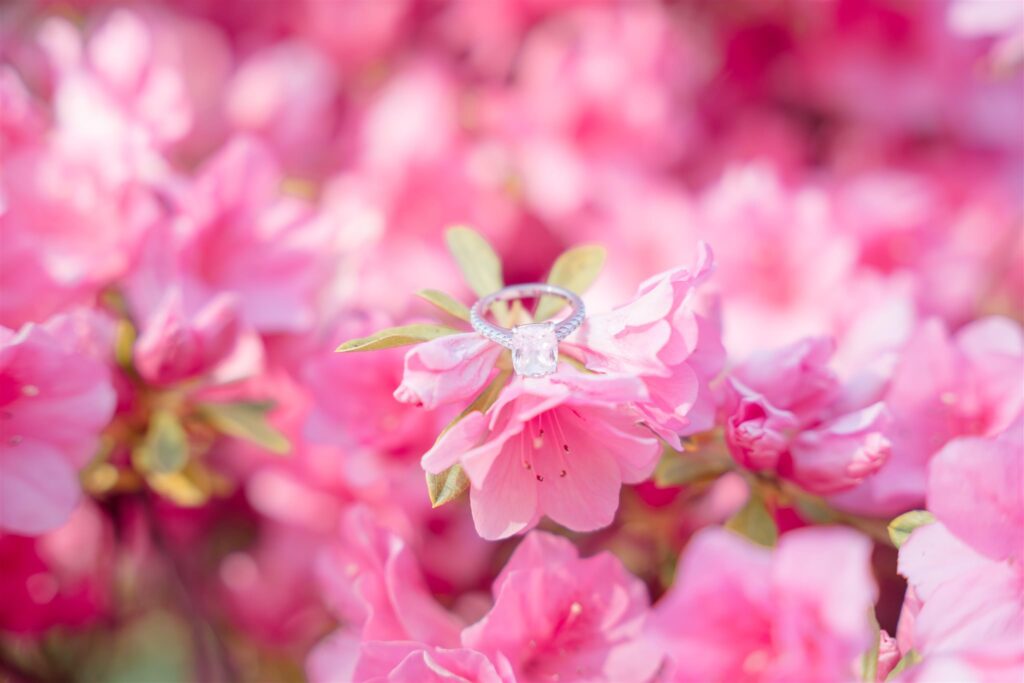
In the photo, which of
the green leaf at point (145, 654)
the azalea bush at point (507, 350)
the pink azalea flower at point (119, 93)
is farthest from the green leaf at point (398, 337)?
the green leaf at point (145, 654)

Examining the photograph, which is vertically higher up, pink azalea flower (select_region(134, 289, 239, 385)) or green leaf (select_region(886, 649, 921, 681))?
pink azalea flower (select_region(134, 289, 239, 385))

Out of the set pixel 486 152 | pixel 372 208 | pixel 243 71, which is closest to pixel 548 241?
pixel 486 152

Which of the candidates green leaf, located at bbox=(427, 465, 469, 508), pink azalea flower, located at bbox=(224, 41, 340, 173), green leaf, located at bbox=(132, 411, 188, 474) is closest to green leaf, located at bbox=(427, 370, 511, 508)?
green leaf, located at bbox=(427, 465, 469, 508)

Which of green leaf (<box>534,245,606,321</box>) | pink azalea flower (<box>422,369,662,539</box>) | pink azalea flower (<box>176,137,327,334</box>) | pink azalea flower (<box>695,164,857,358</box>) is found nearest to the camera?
pink azalea flower (<box>422,369,662,539</box>)

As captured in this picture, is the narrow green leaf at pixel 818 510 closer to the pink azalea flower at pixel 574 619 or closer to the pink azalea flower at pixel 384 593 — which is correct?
the pink azalea flower at pixel 574 619

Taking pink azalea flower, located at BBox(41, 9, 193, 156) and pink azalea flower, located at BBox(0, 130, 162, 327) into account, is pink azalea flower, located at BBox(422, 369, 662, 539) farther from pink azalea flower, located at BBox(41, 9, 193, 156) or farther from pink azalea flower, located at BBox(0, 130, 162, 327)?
pink azalea flower, located at BBox(41, 9, 193, 156)

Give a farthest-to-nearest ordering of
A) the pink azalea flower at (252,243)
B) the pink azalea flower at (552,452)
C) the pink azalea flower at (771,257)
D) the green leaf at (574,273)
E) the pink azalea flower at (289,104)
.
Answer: the pink azalea flower at (289,104) → the pink azalea flower at (771,257) → the pink azalea flower at (252,243) → the green leaf at (574,273) → the pink azalea flower at (552,452)

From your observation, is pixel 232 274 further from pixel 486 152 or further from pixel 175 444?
pixel 486 152
